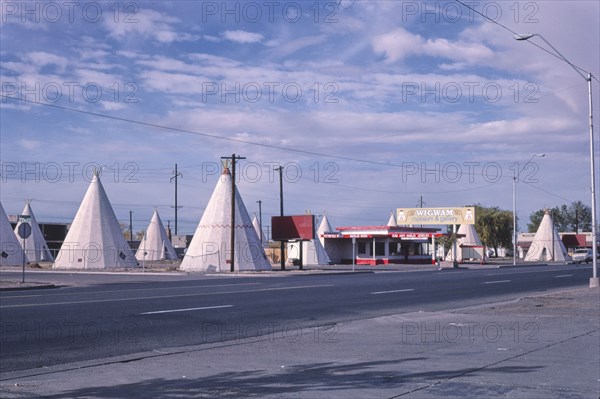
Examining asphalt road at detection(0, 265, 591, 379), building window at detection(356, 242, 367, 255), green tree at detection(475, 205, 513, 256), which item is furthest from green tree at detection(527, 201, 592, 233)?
asphalt road at detection(0, 265, 591, 379)

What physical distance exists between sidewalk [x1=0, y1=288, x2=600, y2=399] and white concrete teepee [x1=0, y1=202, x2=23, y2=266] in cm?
4604

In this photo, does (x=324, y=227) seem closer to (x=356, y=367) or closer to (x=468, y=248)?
(x=468, y=248)

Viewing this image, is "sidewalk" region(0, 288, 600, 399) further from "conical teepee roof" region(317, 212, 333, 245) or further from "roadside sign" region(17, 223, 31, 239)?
"conical teepee roof" region(317, 212, 333, 245)

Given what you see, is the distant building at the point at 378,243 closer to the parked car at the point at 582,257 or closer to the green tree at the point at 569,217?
the parked car at the point at 582,257

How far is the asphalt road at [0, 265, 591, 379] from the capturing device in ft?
40.0

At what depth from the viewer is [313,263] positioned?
63625mm

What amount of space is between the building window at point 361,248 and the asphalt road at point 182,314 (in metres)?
39.6

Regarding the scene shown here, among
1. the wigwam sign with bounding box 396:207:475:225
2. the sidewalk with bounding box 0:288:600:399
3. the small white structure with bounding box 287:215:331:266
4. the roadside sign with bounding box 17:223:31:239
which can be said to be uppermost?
the wigwam sign with bounding box 396:207:475:225

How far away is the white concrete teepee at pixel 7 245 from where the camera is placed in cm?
5578

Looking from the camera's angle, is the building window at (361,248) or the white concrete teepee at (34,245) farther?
the building window at (361,248)

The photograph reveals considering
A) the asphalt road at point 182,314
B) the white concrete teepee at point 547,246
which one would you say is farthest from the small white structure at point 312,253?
the asphalt road at point 182,314

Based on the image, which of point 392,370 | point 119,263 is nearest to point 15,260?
point 119,263

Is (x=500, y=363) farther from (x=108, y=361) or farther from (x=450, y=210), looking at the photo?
(x=450, y=210)

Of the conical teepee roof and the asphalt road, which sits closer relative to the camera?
the asphalt road
